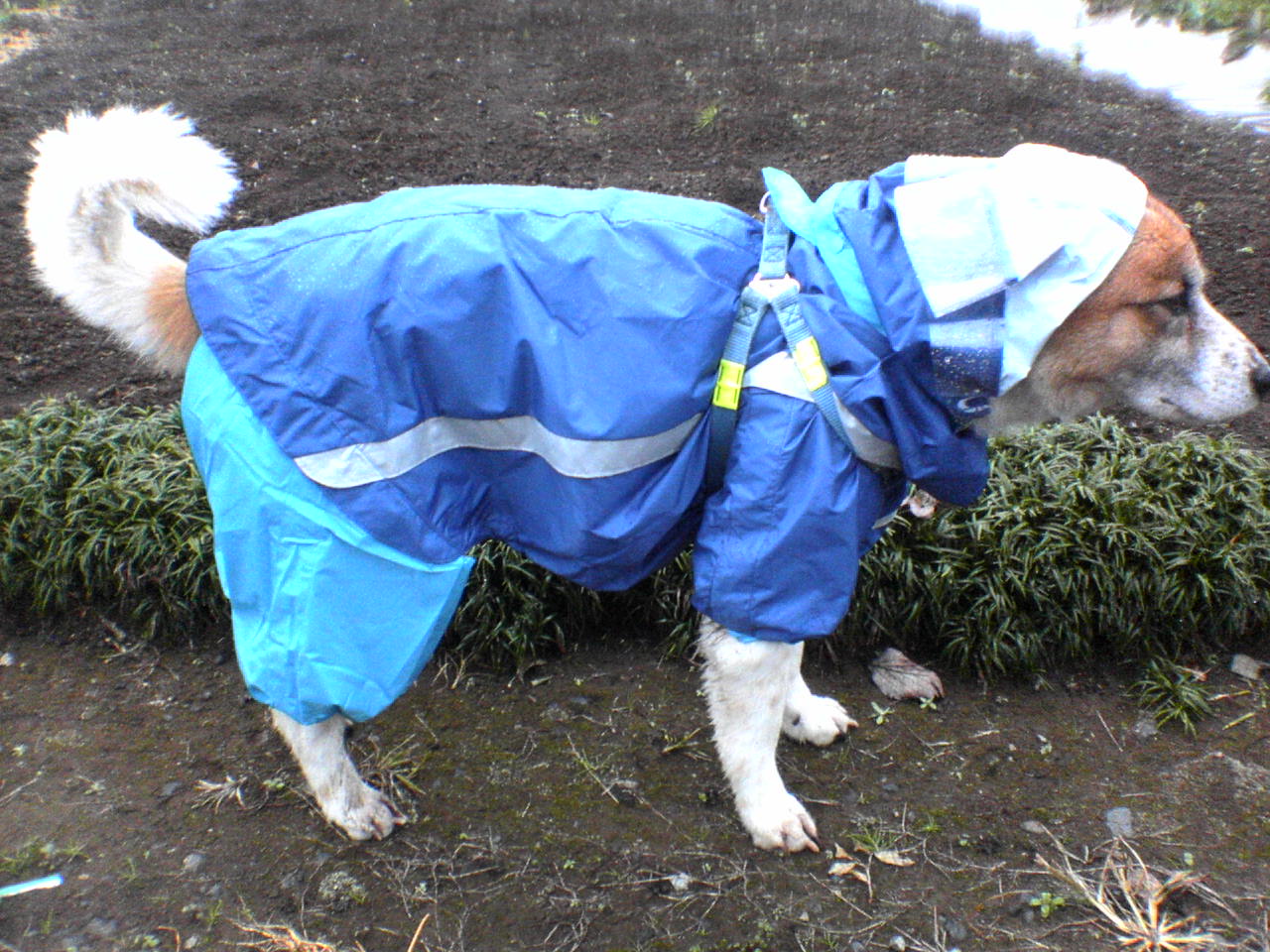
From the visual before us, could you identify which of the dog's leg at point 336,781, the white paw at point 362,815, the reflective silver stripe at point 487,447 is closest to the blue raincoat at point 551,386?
the reflective silver stripe at point 487,447

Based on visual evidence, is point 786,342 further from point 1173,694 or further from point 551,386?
point 1173,694

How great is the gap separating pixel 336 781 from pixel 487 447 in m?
1.16

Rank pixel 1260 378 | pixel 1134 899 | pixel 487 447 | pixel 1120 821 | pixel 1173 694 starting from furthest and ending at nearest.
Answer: pixel 1173 694 < pixel 1120 821 < pixel 1134 899 < pixel 1260 378 < pixel 487 447

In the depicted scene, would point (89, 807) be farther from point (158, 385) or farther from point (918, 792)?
point (918, 792)

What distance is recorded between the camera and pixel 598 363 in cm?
211

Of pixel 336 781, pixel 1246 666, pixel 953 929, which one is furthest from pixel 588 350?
pixel 1246 666

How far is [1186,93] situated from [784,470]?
6715 mm

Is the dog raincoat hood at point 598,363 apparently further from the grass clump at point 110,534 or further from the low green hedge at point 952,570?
the grass clump at point 110,534

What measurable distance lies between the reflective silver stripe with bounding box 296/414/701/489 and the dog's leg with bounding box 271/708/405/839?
2.87 feet

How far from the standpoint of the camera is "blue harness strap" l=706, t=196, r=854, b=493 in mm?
2139

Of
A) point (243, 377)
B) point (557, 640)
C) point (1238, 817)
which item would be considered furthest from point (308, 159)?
point (1238, 817)

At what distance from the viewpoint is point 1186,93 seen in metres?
7.16

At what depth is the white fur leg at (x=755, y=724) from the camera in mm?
2562

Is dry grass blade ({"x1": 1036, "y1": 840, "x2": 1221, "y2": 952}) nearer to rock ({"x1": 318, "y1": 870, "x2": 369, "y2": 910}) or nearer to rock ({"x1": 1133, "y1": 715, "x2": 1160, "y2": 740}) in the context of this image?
rock ({"x1": 1133, "y1": 715, "x2": 1160, "y2": 740})
